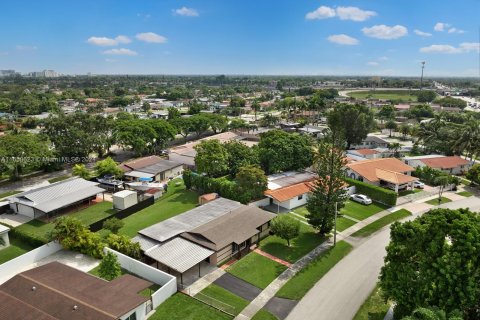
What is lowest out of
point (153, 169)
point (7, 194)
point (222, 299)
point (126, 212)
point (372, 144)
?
point (222, 299)

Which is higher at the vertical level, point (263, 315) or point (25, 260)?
point (25, 260)

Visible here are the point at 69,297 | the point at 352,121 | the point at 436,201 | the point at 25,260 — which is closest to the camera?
the point at 69,297

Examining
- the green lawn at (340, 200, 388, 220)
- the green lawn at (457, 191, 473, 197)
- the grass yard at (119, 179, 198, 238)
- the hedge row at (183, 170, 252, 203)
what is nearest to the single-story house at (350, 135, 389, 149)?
Result: the green lawn at (457, 191, 473, 197)

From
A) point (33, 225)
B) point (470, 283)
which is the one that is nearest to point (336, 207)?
point (470, 283)

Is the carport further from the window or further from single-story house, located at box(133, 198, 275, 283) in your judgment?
the window

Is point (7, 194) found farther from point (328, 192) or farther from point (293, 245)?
point (328, 192)

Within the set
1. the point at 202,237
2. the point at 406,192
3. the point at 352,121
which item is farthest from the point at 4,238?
the point at 352,121
